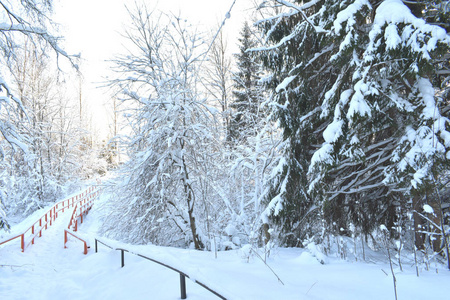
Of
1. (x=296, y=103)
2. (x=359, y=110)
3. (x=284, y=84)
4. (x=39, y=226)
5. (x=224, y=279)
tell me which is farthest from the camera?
(x=39, y=226)

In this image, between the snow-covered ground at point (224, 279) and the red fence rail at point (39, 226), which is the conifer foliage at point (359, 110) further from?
the red fence rail at point (39, 226)

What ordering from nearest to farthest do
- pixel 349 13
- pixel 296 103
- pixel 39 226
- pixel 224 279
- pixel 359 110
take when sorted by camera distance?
pixel 224 279
pixel 359 110
pixel 349 13
pixel 296 103
pixel 39 226

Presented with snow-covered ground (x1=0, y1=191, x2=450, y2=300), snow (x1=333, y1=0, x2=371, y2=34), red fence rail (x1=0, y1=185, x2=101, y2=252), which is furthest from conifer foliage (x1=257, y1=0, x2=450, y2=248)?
red fence rail (x1=0, y1=185, x2=101, y2=252)

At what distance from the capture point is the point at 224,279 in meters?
3.53

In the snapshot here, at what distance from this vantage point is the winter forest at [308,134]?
4.23 m

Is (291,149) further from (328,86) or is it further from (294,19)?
(294,19)

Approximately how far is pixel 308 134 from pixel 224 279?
4233mm

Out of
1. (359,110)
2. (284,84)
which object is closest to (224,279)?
(359,110)

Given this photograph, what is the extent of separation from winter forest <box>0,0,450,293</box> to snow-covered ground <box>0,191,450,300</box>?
14.0 inches

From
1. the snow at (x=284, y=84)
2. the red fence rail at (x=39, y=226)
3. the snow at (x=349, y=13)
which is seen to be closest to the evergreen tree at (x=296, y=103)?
the snow at (x=284, y=84)

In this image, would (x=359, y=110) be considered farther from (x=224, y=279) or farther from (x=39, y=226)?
(x=39, y=226)

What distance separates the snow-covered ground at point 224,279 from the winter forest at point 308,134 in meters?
0.36

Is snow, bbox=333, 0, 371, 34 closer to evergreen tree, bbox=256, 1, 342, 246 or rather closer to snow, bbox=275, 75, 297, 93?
evergreen tree, bbox=256, 1, 342, 246

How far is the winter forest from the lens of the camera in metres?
4.23
